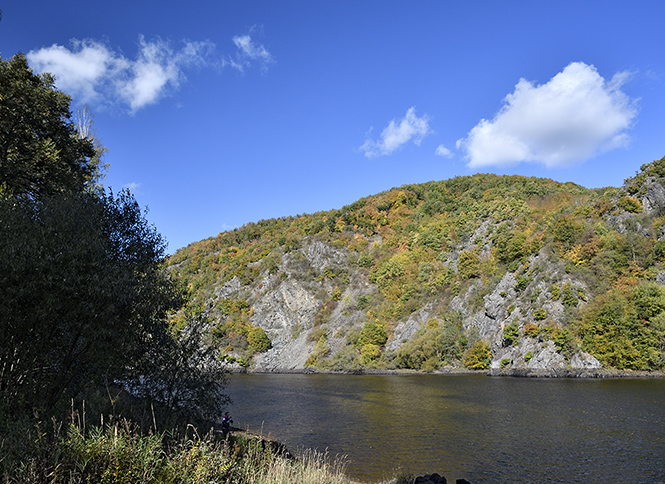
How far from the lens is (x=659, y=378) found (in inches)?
2514

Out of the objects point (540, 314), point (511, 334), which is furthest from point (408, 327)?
point (540, 314)

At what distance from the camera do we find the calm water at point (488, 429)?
23.7 metres

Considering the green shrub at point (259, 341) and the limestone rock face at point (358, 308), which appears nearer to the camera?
the limestone rock face at point (358, 308)

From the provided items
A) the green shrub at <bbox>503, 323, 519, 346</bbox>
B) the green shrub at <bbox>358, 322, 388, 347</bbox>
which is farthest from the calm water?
the green shrub at <bbox>358, 322, 388, 347</bbox>

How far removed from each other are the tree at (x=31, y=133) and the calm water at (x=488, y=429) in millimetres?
21393

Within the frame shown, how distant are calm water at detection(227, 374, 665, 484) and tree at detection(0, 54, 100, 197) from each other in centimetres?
2139

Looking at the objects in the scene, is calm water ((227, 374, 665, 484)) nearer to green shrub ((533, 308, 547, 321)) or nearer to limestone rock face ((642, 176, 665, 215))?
green shrub ((533, 308, 547, 321))

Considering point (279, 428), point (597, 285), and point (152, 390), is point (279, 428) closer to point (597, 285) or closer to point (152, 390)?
point (152, 390)


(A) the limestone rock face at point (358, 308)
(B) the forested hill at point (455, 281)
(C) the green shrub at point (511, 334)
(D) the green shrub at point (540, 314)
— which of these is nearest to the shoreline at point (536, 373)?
(A) the limestone rock face at point (358, 308)

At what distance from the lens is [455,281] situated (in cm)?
12000

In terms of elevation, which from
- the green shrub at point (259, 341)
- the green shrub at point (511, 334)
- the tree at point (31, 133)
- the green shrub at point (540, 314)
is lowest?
the green shrub at point (259, 341)

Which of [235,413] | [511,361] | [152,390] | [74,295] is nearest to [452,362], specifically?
[511,361]

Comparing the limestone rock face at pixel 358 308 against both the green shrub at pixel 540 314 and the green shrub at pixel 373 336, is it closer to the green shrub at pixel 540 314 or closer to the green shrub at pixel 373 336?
the green shrub at pixel 540 314

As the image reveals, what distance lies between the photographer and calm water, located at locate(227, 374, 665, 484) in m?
23.7
